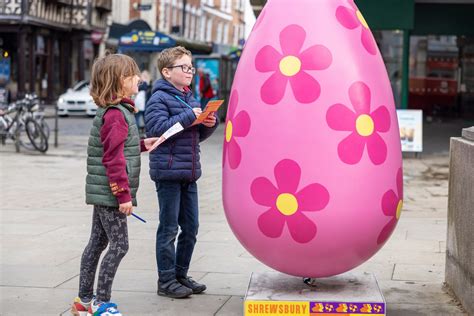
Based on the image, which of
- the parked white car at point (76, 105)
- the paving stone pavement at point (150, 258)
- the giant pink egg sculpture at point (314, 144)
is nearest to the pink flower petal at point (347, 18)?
the giant pink egg sculpture at point (314, 144)

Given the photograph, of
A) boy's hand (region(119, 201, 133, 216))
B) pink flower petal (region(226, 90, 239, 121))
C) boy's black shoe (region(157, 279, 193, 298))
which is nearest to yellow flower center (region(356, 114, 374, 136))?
pink flower petal (region(226, 90, 239, 121))

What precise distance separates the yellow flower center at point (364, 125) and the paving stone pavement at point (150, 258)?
1.25 m

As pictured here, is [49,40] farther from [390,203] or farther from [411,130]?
[390,203]

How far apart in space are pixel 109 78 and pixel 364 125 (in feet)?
4.90

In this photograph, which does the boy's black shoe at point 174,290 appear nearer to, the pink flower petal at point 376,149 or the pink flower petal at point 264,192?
the pink flower petal at point 264,192

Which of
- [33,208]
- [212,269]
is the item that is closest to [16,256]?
[212,269]

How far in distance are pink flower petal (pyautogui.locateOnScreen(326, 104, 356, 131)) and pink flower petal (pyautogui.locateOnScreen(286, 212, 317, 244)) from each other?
0.52 meters

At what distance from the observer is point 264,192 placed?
4879 millimetres

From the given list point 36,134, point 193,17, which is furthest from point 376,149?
point 193,17

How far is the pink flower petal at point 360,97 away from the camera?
15.8 feet

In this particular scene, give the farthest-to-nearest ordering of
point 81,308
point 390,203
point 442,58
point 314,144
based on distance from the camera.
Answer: point 442,58 → point 81,308 → point 390,203 → point 314,144

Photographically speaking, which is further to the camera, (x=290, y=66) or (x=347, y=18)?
(x=347, y=18)

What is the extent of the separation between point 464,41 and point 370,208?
26232 millimetres

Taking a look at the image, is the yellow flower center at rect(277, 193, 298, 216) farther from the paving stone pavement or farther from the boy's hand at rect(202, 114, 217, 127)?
the boy's hand at rect(202, 114, 217, 127)
